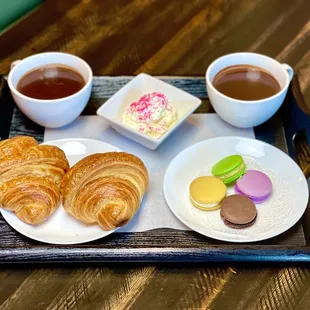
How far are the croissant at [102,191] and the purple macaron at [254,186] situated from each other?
22 cm

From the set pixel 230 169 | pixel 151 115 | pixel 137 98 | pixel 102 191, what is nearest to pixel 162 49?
pixel 137 98

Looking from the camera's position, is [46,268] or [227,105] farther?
[227,105]

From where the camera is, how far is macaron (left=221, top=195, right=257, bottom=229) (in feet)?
3.44

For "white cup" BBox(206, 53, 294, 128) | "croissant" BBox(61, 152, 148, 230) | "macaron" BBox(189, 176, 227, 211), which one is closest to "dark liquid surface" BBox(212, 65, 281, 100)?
"white cup" BBox(206, 53, 294, 128)

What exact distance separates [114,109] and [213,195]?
1.13ft

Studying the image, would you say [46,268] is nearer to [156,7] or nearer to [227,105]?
[227,105]

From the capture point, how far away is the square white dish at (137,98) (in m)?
1.21

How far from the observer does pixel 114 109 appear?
1.28 metres

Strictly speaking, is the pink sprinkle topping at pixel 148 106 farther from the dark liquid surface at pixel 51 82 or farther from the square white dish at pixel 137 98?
the dark liquid surface at pixel 51 82

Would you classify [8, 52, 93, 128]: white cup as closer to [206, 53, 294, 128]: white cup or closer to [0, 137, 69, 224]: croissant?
[0, 137, 69, 224]: croissant

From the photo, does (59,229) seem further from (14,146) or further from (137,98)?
(137,98)

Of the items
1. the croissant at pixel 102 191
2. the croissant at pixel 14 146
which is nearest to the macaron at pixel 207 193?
the croissant at pixel 102 191

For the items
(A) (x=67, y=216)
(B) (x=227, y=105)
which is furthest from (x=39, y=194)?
(B) (x=227, y=105)

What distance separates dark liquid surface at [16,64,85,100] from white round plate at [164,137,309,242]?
0.31 m
